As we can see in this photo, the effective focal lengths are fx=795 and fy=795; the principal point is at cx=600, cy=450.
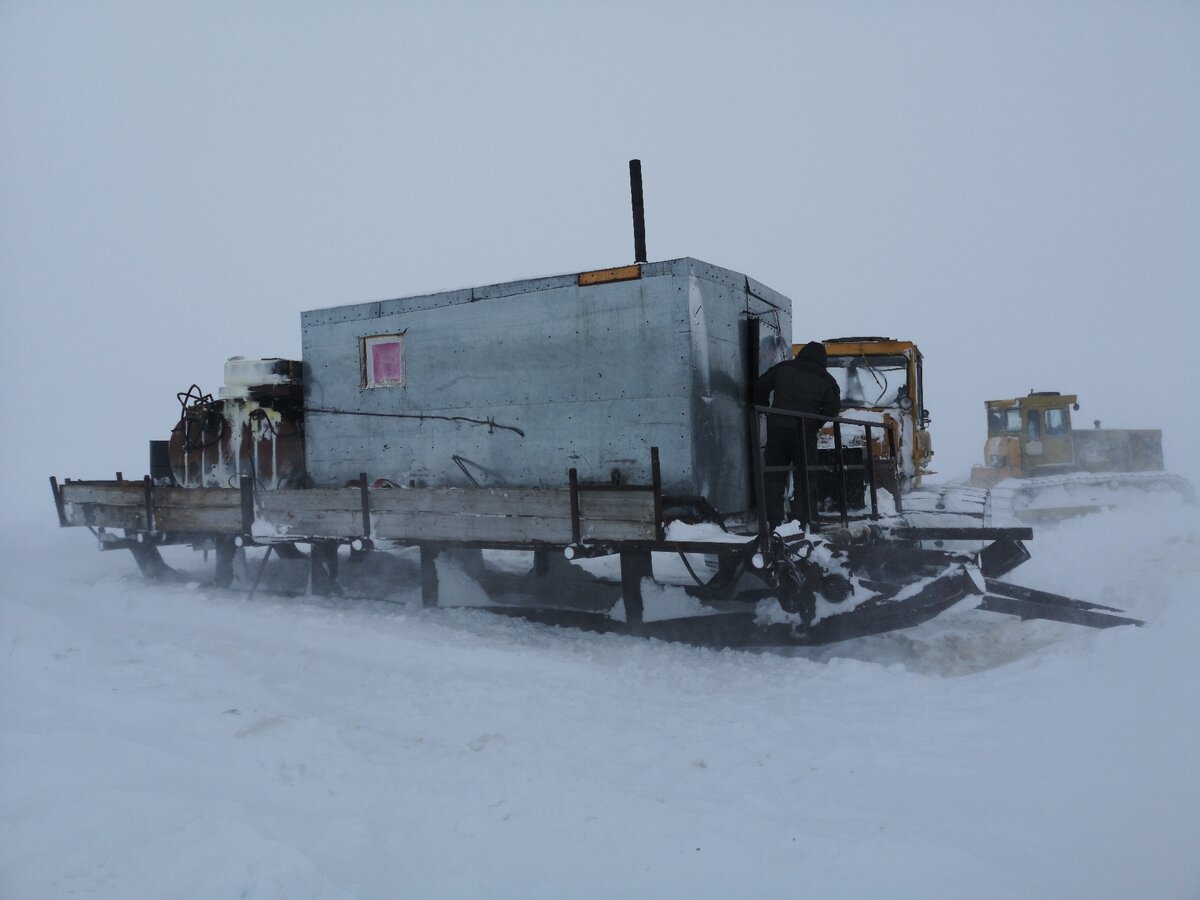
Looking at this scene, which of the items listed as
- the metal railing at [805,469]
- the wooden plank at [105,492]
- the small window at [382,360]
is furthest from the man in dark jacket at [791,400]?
the wooden plank at [105,492]

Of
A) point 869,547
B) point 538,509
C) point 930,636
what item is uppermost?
point 538,509

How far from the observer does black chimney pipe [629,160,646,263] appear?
31.8 feet

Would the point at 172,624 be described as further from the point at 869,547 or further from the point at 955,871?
the point at 955,871

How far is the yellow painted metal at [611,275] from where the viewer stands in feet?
24.4

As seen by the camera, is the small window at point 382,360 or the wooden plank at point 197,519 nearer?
the small window at point 382,360

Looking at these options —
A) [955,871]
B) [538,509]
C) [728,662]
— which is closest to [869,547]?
[728,662]

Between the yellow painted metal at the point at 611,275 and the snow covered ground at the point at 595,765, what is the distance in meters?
3.33

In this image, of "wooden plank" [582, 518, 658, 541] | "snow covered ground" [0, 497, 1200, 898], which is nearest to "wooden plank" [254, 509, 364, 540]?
"snow covered ground" [0, 497, 1200, 898]

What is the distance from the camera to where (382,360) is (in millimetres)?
9070

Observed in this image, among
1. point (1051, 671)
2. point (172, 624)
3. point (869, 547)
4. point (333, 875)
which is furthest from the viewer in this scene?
point (172, 624)

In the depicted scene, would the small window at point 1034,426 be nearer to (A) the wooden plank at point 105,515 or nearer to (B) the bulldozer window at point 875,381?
(B) the bulldozer window at point 875,381

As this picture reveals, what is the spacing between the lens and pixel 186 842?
3.23 meters

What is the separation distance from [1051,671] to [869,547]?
1.82m

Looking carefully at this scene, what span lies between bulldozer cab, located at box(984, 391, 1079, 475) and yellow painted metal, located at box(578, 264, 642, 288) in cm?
1380
